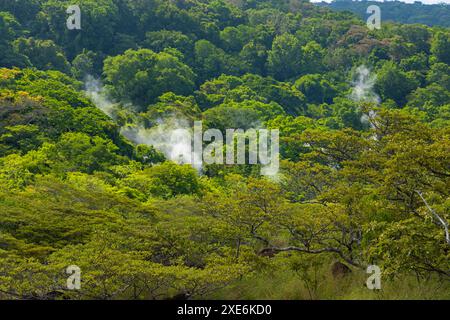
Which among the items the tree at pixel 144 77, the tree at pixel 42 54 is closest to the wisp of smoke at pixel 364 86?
the tree at pixel 144 77

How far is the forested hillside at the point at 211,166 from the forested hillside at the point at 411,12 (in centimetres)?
7511

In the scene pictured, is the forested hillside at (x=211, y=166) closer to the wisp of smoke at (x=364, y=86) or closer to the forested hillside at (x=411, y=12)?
the wisp of smoke at (x=364, y=86)

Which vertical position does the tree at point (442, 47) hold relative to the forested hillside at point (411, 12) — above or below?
below

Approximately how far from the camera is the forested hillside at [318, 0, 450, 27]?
508 ft

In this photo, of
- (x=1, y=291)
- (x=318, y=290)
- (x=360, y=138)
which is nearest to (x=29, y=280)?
(x=1, y=291)

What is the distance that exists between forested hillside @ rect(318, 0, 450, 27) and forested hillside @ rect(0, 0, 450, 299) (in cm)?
7511

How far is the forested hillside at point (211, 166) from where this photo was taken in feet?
46.3

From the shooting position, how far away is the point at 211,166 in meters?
41.7

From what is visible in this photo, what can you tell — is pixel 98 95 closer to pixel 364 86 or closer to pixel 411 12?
pixel 364 86

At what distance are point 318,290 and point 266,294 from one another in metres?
1.17

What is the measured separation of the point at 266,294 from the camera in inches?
602
